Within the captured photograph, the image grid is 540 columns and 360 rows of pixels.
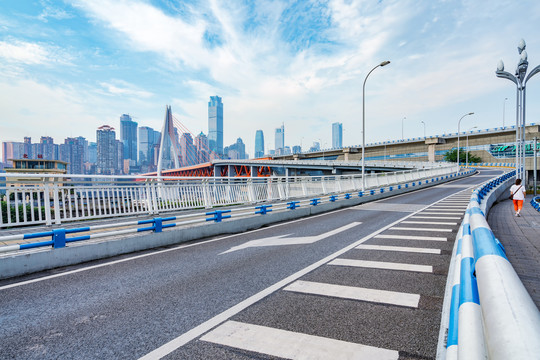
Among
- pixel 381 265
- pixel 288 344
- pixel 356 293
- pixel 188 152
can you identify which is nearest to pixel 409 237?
pixel 381 265

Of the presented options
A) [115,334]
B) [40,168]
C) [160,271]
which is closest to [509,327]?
A: [115,334]

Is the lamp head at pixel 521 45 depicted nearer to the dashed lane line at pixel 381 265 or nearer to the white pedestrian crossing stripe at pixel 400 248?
the white pedestrian crossing stripe at pixel 400 248

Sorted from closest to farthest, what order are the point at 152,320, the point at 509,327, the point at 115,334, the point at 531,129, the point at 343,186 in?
the point at 509,327 → the point at 115,334 → the point at 152,320 → the point at 343,186 → the point at 531,129

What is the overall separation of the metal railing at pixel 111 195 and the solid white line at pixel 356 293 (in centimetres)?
744

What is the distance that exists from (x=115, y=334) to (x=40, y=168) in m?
106

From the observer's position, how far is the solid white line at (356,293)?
4414 millimetres

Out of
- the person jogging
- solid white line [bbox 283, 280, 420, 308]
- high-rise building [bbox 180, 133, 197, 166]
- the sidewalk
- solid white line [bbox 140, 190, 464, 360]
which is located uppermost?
high-rise building [bbox 180, 133, 197, 166]

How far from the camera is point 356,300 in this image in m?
4.45

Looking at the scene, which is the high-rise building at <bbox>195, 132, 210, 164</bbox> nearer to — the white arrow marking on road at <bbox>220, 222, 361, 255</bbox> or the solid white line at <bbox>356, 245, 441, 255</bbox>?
the white arrow marking on road at <bbox>220, 222, 361, 255</bbox>

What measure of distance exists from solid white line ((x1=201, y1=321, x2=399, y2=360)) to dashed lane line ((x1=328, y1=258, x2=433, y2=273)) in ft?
9.92

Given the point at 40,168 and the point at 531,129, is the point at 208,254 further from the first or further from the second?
the point at 40,168

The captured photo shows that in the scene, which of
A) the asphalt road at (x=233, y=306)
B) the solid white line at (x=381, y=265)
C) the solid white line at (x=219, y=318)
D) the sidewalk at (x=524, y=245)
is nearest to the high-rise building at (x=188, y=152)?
the sidewalk at (x=524, y=245)

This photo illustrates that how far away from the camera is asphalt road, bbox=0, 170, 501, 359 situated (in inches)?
129

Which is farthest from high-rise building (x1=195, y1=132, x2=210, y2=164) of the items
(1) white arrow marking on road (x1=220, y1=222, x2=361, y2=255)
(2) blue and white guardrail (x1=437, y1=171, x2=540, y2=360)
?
(2) blue and white guardrail (x1=437, y1=171, x2=540, y2=360)
